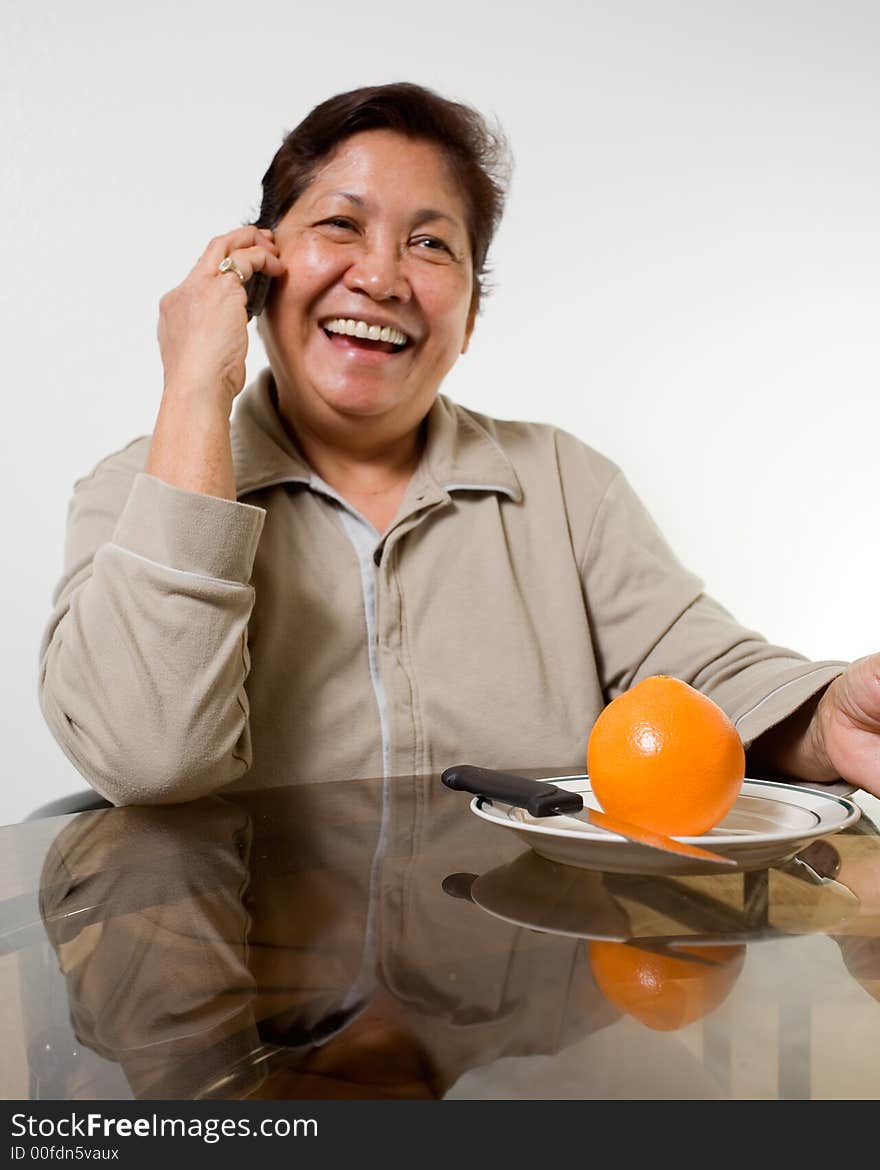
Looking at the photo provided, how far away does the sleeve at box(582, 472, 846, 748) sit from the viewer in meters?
1.44

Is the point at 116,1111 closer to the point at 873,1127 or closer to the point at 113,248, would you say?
the point at 873,1127

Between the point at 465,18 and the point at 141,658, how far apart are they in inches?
81.7

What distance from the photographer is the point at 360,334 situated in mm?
1516

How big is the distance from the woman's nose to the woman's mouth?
0.04 metres

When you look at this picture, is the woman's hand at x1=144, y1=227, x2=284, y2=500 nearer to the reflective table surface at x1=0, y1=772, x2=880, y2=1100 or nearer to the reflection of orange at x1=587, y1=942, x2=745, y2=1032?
the reflective table surface at x1=0, y1=772, x2=880, y2=1100

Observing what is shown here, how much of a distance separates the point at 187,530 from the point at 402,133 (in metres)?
0.69

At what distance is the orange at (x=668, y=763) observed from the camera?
0.78 metres

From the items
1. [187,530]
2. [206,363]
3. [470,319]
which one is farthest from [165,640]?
[470,319]

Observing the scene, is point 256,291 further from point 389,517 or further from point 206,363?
point 389,517

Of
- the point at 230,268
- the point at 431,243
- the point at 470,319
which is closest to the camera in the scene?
the point at 230,268

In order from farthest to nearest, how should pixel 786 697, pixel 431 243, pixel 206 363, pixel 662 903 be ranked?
pixel 431 243
pixel 206 363
pixel 786 697
pixel 662 903

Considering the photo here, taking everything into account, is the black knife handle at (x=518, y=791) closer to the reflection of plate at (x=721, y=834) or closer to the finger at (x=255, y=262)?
the reflection of plate at (x=721, y=834)

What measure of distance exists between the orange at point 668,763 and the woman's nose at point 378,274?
0.84 meters

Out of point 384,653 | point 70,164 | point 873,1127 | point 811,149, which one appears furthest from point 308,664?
point 811,149
